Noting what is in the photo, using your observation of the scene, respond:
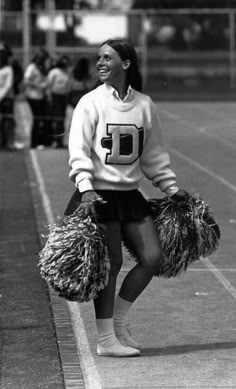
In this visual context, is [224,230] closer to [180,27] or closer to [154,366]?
[154,366]

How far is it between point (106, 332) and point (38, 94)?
51.2 feet

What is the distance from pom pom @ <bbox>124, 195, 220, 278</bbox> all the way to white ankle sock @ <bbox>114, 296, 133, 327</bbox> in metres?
0.27

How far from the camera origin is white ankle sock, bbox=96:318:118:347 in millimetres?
7453

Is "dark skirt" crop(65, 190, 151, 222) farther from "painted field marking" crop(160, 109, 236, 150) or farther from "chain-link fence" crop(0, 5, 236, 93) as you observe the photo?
"chain-link fence" crop(0, 5, 236, 93)

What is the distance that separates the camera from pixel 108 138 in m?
7.32

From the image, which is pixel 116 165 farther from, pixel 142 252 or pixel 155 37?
pixel 155 37

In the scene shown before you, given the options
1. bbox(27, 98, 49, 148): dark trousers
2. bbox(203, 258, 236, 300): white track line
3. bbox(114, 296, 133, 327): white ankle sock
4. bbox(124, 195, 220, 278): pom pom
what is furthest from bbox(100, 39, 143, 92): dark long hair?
bbox(27, 98, 49, 148): dark trousers

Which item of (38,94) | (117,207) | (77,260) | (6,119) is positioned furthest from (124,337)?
(6,119)

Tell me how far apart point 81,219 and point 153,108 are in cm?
82

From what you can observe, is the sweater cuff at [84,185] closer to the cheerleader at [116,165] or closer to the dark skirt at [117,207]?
the cheerleader at [116,165]

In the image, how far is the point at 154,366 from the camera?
7273mm

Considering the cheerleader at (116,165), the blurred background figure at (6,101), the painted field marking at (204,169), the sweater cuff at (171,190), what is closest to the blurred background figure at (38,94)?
the blurred background figure at (6,101)

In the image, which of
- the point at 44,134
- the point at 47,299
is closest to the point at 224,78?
the point at 44,134

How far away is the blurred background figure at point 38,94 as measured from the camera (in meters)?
22.5
